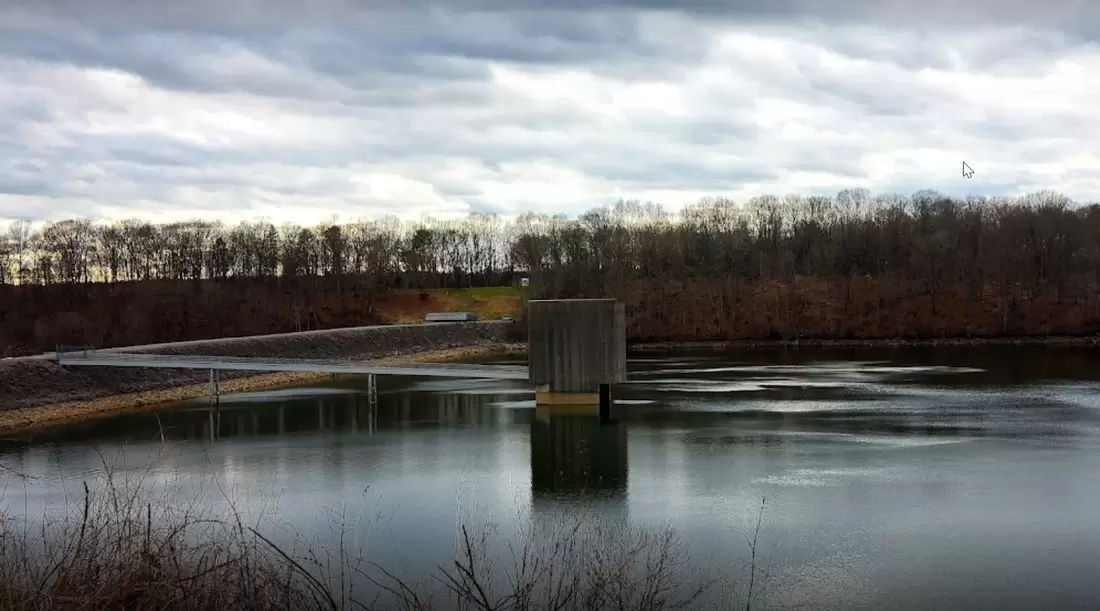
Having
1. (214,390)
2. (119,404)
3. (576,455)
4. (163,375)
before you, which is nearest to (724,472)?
(576,455)

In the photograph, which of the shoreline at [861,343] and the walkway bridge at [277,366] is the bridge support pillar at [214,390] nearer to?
the walkway bridge at [277,366]

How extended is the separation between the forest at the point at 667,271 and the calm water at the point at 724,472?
103 ft

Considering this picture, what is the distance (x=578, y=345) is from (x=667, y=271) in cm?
5508

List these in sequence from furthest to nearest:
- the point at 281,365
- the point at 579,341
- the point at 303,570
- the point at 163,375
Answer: the point at 163,375 → the point at 281,365 → the point at 579,341 → the point at 303,570

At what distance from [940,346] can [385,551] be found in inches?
2123

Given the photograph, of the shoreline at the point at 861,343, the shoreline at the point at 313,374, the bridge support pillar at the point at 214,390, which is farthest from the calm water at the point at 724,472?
the shoreline at the point at 861,343

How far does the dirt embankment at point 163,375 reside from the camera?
29453mm

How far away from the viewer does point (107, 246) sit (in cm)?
7519

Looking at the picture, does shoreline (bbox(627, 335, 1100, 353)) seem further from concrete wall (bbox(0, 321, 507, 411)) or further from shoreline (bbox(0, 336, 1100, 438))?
concrete wall (bbox(0, 321, 507, 411))

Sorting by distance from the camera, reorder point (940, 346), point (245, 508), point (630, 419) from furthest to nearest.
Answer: point (940, 346) → point (630, 419) → point (245, 508)

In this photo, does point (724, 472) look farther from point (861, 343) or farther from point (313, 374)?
point (861, 343)

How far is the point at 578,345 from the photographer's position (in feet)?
89.8

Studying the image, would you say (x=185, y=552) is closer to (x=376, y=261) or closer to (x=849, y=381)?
(x=849, y=381)

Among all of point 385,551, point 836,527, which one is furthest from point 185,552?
point 836,527
